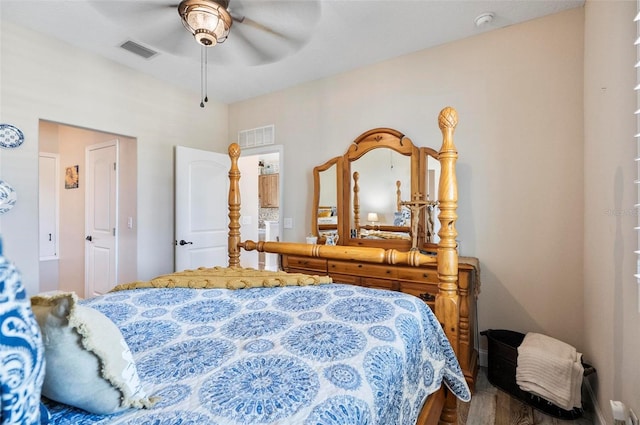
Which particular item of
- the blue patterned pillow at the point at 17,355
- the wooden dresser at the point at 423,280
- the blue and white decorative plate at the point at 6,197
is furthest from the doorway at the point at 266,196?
the blue patterned pillow at the point at 17,355

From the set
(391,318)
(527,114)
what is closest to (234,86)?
(527,114)

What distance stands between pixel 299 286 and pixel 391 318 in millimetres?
627

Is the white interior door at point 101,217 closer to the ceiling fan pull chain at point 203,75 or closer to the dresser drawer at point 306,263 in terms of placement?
the ceiling fan pull chain at point 203,75

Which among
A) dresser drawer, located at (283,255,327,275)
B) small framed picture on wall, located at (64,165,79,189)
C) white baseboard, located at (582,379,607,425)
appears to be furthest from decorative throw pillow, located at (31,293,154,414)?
small framed picture on wall, located at (64,165,79,189)

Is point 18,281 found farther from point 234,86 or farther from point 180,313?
point 234,86

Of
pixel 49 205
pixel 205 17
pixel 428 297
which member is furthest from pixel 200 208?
pixel 49 205

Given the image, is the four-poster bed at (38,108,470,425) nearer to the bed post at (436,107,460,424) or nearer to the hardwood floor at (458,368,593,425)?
the bed post at (436,107,460,424)

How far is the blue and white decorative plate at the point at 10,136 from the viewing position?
7.90ft

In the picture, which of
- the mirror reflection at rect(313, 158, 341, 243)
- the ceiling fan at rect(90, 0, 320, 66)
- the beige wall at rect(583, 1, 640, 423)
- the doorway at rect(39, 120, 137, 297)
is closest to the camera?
the beige wall at rect(583, 1, 640, 423)

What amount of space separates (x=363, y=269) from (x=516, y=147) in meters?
1.60

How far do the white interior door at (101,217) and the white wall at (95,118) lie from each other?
1.57 feet

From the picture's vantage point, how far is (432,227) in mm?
2768

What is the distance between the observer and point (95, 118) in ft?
9.85

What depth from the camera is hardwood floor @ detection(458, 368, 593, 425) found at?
6.28 feet
